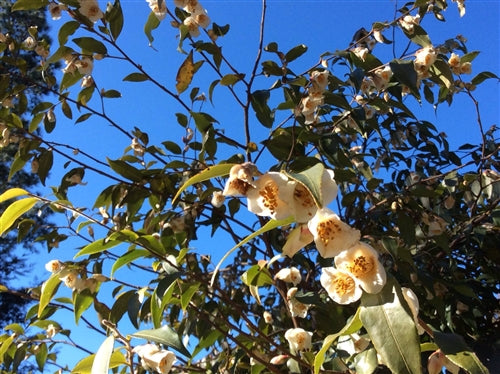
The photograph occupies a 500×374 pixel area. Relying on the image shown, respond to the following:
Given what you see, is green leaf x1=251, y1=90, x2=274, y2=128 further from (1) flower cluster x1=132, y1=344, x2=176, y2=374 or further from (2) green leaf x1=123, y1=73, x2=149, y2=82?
(1) flower cluster x1=132, y1=344, x2=176, y2=374

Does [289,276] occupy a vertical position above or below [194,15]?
below

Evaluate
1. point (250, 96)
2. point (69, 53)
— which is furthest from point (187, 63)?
point (69, 53)

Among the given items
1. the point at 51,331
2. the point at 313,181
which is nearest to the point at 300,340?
the point at 313,181

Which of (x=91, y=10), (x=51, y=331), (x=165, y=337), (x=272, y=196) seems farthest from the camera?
(x=51, y=331)

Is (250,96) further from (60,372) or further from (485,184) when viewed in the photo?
(60,372)

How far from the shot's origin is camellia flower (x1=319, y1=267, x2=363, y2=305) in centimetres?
61

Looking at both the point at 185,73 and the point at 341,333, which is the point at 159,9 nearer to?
the point at 185,73

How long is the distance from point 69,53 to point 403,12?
107 centimetres

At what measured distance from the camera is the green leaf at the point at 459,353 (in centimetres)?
55

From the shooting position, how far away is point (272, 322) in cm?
154

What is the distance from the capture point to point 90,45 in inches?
55.1

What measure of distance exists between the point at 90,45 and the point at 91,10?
0.10 metres

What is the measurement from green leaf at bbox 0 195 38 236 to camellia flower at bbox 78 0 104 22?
74cm

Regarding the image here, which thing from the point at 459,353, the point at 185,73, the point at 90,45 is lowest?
the point at 459,353
